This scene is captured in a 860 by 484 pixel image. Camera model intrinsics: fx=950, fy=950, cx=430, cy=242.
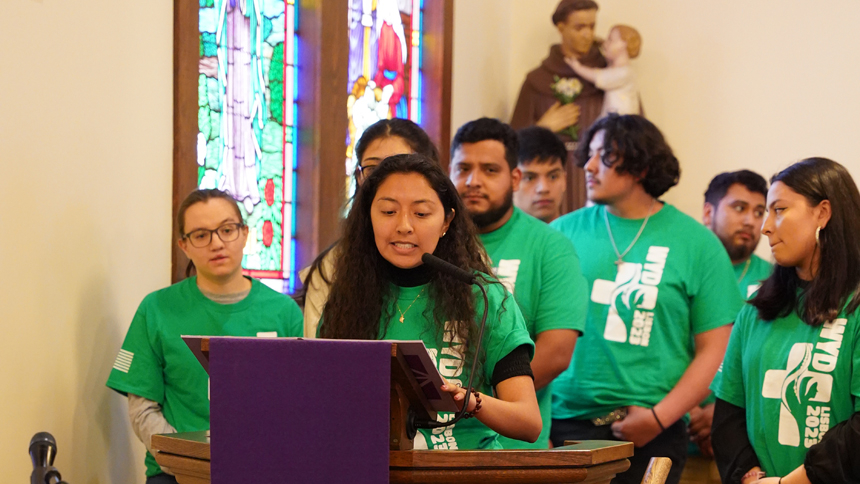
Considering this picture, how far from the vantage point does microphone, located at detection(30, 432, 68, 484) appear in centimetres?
193

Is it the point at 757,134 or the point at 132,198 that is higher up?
the point at 757,134

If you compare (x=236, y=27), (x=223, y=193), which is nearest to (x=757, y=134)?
(x=236, y=27)

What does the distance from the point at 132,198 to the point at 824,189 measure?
2.54 metres

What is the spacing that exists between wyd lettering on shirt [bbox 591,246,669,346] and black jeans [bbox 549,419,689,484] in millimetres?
Answer: 360

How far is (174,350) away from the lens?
340 cm

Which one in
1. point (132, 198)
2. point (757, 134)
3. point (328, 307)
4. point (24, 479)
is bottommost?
point (24, 479)

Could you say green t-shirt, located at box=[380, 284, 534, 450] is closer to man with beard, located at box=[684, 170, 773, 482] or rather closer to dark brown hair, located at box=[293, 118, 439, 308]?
dark brown hair, located at box=[293, 118, 439, 308]

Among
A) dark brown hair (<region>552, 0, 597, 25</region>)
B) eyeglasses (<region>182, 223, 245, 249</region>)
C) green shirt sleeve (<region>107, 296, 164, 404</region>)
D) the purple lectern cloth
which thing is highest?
dark brown hair (<region>552, 0, 597, 25</region>)

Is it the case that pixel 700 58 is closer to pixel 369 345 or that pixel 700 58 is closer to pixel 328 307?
pixel 328 307

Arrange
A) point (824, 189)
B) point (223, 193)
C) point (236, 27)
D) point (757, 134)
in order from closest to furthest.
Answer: point (824, 189), point (223, 193), point (236, 27), point (757, 134)

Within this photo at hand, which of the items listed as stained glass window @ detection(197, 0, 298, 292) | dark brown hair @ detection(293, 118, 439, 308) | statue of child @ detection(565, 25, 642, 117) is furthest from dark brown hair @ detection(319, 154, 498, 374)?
statue of child @ detection(565, 25, 642, 117)

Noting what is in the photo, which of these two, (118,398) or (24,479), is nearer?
(24,479)

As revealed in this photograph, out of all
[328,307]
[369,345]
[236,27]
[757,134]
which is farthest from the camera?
[757,134]

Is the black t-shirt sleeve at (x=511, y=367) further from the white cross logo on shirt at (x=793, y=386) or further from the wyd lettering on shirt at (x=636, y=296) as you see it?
the wyd lettering on shirt at (x=636, y=296)
